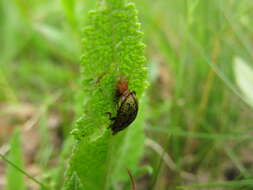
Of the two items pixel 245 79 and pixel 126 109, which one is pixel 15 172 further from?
pixel 245 79

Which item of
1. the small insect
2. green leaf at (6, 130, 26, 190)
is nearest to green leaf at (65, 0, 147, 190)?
the small insect

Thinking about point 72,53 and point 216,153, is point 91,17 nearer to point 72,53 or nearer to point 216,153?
point 216,153

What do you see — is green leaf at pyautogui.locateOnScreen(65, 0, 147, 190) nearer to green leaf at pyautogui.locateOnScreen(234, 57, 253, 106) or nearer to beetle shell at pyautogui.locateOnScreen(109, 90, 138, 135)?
beetle shell at pyautogui.locateOnScreen(109, 90, 138, 135)

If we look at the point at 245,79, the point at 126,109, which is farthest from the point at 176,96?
the point at 126,109

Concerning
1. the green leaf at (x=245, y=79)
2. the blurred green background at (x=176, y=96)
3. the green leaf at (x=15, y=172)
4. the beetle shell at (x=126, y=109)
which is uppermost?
the beetle shell at (x=126, y=109)

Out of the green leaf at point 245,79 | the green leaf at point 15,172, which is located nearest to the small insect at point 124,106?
the green leaf at point 15,172

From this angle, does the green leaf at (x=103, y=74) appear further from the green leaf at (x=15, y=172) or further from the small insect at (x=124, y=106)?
the green leaf at (x=15, y=172)
